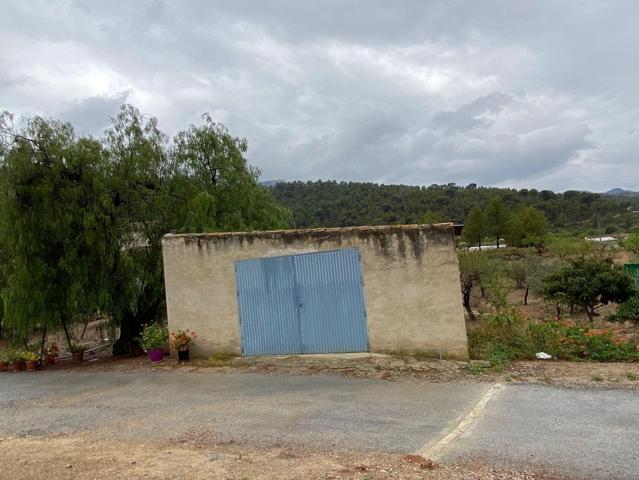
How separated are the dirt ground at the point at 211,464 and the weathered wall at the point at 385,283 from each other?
13.9 ft

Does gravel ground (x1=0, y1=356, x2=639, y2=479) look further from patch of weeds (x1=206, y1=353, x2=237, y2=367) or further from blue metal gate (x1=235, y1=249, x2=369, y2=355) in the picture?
blue metal gate (x1=235, y1=249, x2=369, y2=355)

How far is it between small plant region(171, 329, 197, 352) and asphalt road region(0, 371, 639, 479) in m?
1.04

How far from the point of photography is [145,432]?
5.52 metres

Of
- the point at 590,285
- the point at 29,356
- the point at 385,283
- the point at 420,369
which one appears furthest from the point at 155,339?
the point at 590,285

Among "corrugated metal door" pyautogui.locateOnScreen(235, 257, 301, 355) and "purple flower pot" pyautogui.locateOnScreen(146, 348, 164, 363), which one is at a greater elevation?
"corrugated metal door" pyautogui.locateOnScreen(235, 257, 301, 355)

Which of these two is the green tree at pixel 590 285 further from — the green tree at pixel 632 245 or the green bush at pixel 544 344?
the green tree at pixel 632 245

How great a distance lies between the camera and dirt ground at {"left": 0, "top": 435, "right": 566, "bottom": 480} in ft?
13.5

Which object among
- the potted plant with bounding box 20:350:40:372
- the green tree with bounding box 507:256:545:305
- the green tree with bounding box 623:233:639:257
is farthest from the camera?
the green tree with bounding box 623:233:639:257

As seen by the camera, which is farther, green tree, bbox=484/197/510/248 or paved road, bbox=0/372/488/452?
green tree, bbox=484/197/510/248

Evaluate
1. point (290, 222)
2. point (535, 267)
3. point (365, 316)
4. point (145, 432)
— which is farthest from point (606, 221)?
point (145, 432)

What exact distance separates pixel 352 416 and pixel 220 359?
4155 millimetres

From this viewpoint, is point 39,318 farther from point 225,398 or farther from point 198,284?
point 225,398

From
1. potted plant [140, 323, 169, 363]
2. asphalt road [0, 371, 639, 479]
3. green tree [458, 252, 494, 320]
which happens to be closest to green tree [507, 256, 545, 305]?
green tree [458, 252, 494, 320]

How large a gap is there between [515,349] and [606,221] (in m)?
66.1
